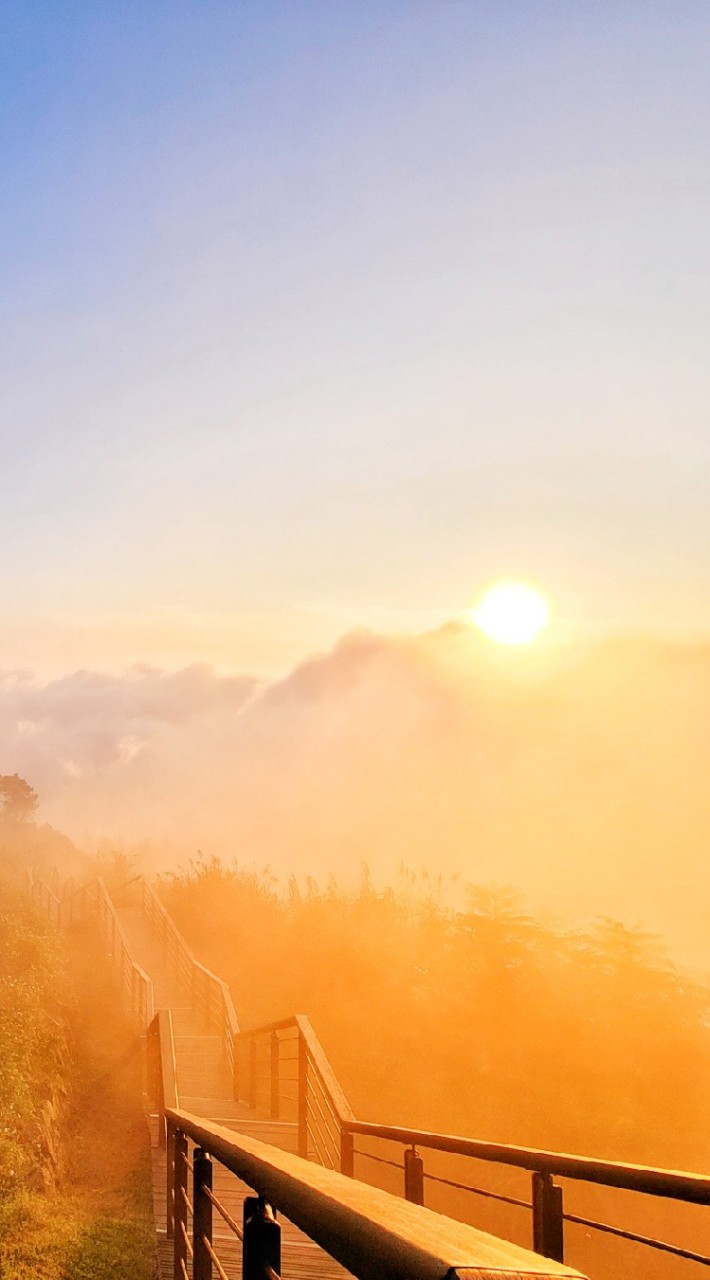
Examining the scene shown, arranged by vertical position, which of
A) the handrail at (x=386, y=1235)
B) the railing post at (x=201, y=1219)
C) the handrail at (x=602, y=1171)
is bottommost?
the railing post at (x=201, y=1219)

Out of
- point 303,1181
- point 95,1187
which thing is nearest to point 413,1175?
point 303,1181

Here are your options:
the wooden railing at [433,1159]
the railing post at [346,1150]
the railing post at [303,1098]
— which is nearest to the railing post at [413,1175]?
the wooden railing at [433,1159]

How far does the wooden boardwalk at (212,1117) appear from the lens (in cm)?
680

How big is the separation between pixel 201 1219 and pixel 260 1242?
7.53 ft

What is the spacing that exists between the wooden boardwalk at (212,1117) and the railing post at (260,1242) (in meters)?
4.64

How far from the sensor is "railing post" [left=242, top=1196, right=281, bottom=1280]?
222 centimetres

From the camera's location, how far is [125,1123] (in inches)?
611

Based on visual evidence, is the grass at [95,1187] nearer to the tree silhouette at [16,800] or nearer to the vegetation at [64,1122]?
the vegetation at [64,1122]

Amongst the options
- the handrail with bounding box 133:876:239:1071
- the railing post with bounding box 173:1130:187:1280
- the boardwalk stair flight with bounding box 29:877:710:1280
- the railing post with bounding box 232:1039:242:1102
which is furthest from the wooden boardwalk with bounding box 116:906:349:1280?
the railing post with bounding box 173:1130:187:1280

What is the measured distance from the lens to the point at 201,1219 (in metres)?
4.20

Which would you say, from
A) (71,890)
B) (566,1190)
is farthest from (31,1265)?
(71,890)

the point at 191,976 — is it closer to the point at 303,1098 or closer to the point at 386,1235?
the point at 303,1098

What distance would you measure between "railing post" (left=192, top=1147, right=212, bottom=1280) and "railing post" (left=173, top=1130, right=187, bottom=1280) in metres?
1.51

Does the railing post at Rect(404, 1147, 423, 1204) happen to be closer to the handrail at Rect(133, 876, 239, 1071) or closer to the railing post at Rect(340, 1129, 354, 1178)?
the railing post at Rect(340, 1129, 354, 1178)
